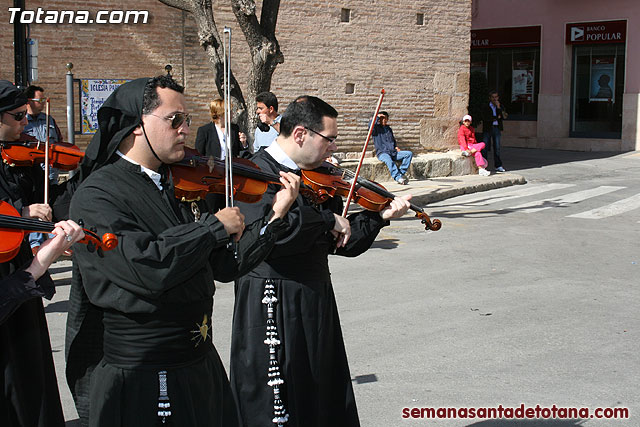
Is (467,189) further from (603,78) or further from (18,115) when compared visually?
(603,78)

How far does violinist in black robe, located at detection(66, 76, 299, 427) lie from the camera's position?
104 inches

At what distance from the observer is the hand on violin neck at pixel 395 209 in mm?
4020

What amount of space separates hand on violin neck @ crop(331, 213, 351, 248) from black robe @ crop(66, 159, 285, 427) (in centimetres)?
86

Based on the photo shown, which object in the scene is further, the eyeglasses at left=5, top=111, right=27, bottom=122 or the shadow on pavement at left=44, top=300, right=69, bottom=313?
the shadow on pavement at left=44, top=300, right=69, bottom=313

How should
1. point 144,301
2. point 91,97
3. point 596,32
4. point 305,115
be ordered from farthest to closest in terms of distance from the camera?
point 596,32 < point 91,97 < point 305,115 < point 144,301

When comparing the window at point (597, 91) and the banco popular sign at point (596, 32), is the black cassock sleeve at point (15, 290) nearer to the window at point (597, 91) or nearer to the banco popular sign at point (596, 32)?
the window at point (597, 91)

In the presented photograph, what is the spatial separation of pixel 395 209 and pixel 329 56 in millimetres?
12064

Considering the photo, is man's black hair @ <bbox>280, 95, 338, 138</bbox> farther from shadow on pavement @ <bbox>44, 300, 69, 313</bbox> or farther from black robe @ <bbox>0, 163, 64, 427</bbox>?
shadow on pavement @ <bbox>44, 300, 69, 313</bbox>

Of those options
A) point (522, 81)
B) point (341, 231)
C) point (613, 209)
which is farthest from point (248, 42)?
point (522, 81)

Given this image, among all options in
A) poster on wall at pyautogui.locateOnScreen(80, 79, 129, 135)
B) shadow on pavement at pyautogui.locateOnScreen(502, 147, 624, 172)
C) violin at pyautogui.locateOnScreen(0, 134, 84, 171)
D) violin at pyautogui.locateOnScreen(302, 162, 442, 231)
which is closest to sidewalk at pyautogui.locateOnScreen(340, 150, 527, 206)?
shadow on pavement at pyautogui.locateOnScreen(502, 147, 624, 172)

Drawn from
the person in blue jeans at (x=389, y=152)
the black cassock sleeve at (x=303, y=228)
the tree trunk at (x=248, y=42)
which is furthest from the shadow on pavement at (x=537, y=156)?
the black cassock sleeve at (x=303, y=228)

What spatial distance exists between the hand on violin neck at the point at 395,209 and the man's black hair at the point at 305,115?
525 millimetres

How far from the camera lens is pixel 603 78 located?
2592 centimetres

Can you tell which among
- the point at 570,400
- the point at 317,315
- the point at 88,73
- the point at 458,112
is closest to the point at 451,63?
the point at 458,112
